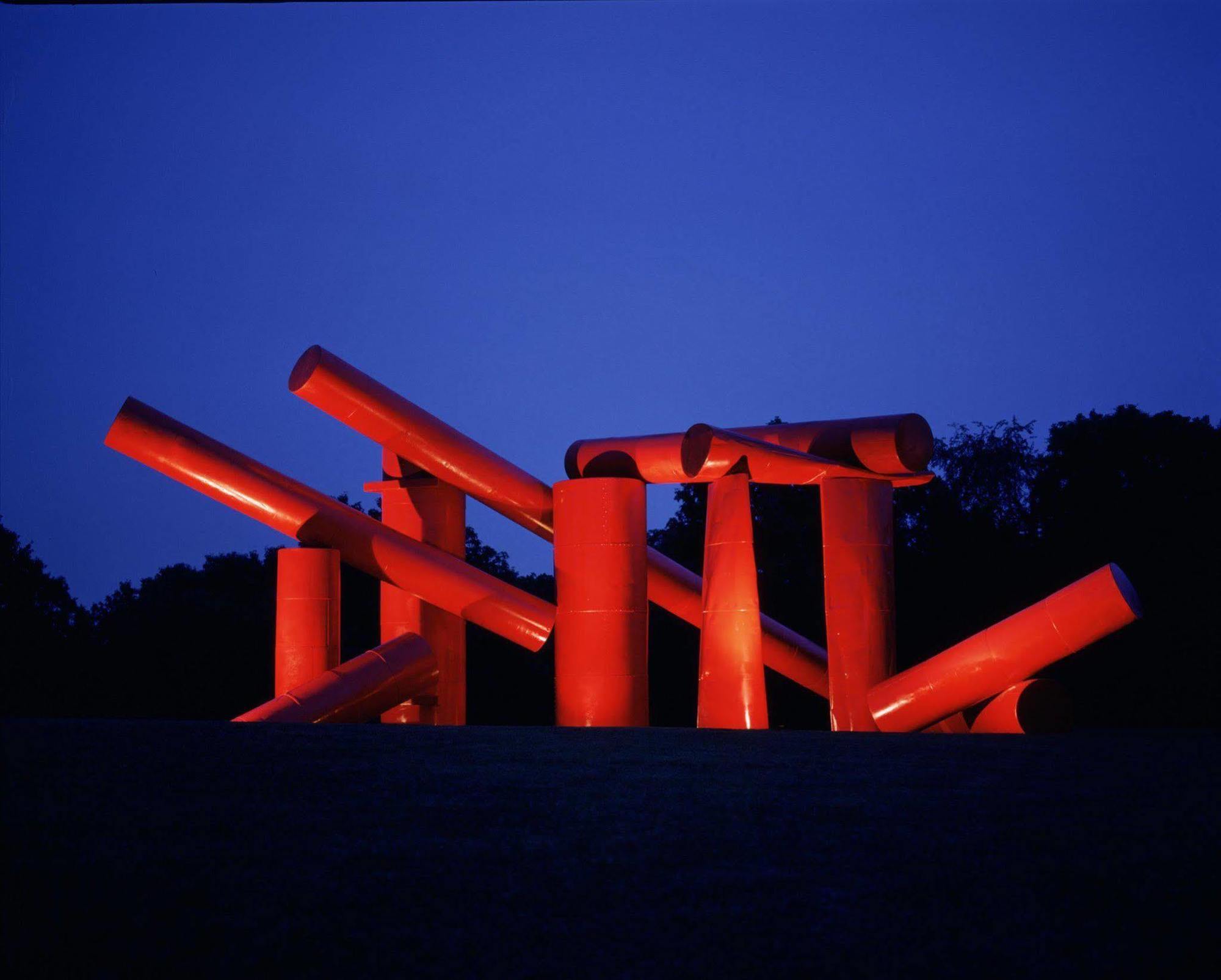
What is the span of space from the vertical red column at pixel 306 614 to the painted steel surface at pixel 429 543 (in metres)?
1.35

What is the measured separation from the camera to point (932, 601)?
28953 millimetres

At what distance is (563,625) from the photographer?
16.8 metres

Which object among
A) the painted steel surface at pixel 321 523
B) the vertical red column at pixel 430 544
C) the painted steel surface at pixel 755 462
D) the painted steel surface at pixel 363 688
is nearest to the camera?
the painted steel surface at pixel 363 688

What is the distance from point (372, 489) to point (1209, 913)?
15.9m

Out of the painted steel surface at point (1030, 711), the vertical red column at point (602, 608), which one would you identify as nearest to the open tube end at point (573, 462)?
the vertical red column at point (602, 608)

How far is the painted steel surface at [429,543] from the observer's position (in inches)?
734

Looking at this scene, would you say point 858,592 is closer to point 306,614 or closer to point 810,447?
point 810,447

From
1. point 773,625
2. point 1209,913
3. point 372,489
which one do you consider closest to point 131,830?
point 1209,913

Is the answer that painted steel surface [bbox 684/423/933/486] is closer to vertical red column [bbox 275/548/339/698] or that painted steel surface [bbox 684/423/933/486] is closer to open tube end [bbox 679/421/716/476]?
open tube end [bbox 679/421/716/476]

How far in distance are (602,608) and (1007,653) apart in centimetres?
473

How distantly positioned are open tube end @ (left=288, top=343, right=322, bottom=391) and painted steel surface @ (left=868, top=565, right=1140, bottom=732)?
308 inches

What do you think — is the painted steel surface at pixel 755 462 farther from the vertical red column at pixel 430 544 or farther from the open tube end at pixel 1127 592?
the vertical red column at pixel 430 544

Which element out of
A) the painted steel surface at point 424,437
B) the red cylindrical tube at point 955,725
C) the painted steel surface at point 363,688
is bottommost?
the red cylindrical tube at point 955,725

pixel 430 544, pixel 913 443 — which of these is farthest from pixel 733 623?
pixel 430 544
